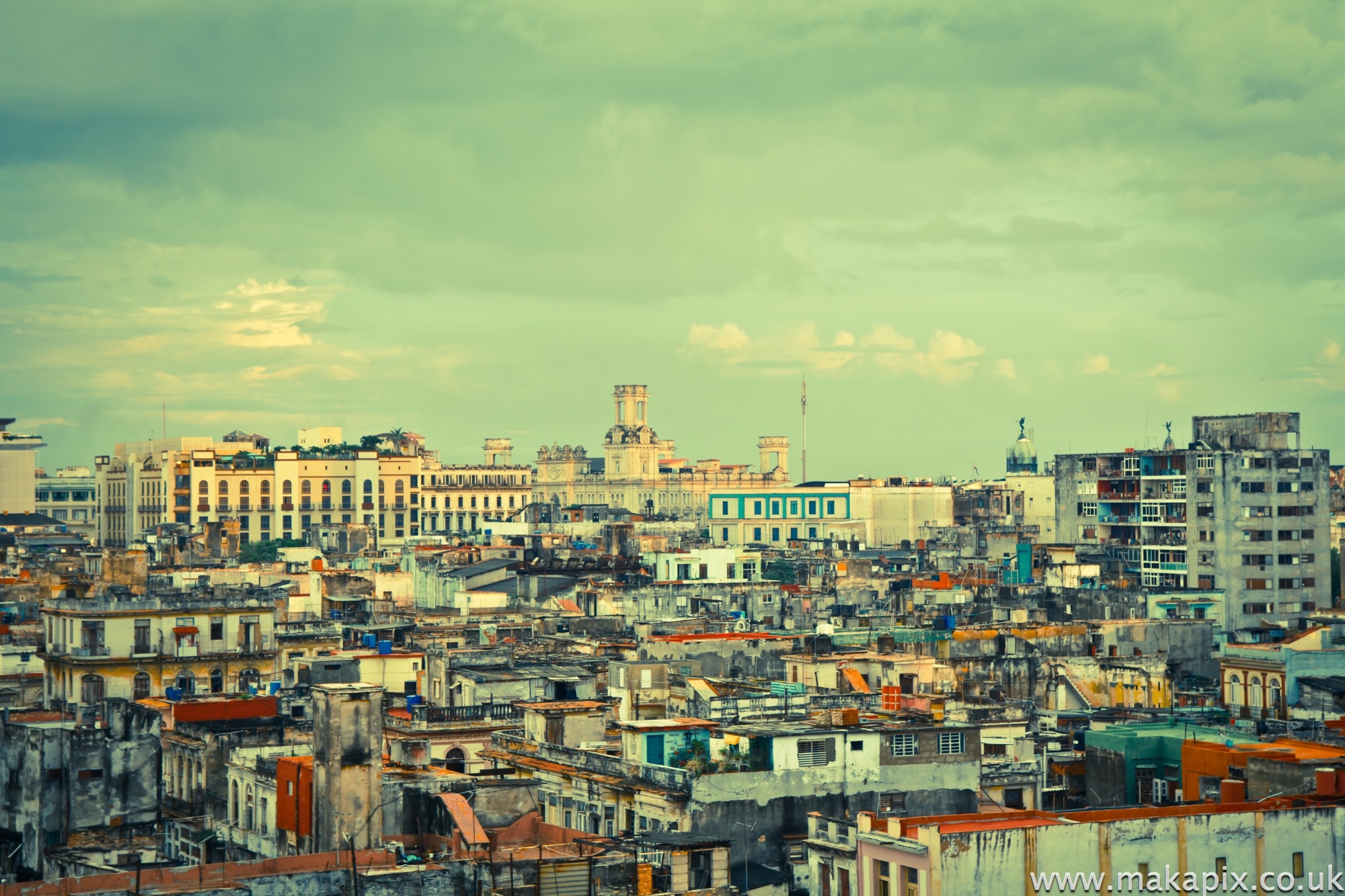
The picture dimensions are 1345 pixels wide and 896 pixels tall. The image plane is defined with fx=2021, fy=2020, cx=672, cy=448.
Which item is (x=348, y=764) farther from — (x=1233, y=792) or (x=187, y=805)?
(x=1233, y=792)

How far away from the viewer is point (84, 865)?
43812 mm

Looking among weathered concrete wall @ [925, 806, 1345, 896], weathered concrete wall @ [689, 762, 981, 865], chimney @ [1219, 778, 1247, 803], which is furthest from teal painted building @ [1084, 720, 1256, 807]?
weathered concrete wall @ [925, 806, 1345, 896]

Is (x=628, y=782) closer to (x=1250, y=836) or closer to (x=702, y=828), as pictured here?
(x=702, y=828)

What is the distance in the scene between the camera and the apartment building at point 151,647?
73.6 m

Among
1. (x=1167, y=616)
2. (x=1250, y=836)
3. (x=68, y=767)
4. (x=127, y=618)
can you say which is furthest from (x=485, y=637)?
(x=1250, y=836)

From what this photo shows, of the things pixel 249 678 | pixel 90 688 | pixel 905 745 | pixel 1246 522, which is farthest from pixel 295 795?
pixel 1246 522

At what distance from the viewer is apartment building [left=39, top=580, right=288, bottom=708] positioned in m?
73.6

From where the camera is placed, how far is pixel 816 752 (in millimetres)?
49344

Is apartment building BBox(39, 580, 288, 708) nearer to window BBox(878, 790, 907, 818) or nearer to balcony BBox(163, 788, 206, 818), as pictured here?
balcony BBox(163, 788, 206, 818)

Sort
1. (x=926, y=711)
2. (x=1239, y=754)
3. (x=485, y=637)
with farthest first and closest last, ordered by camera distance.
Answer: (x=485, y=637), (x=926, y=711), (x=1239, y=754)

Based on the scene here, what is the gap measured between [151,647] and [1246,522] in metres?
74.1

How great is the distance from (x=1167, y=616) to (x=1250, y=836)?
64.0 meters

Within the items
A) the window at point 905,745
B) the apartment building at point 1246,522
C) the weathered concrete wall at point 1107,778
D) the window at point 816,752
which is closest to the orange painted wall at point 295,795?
the window at point 816,752

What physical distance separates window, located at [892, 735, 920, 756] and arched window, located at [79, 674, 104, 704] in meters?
33.9
